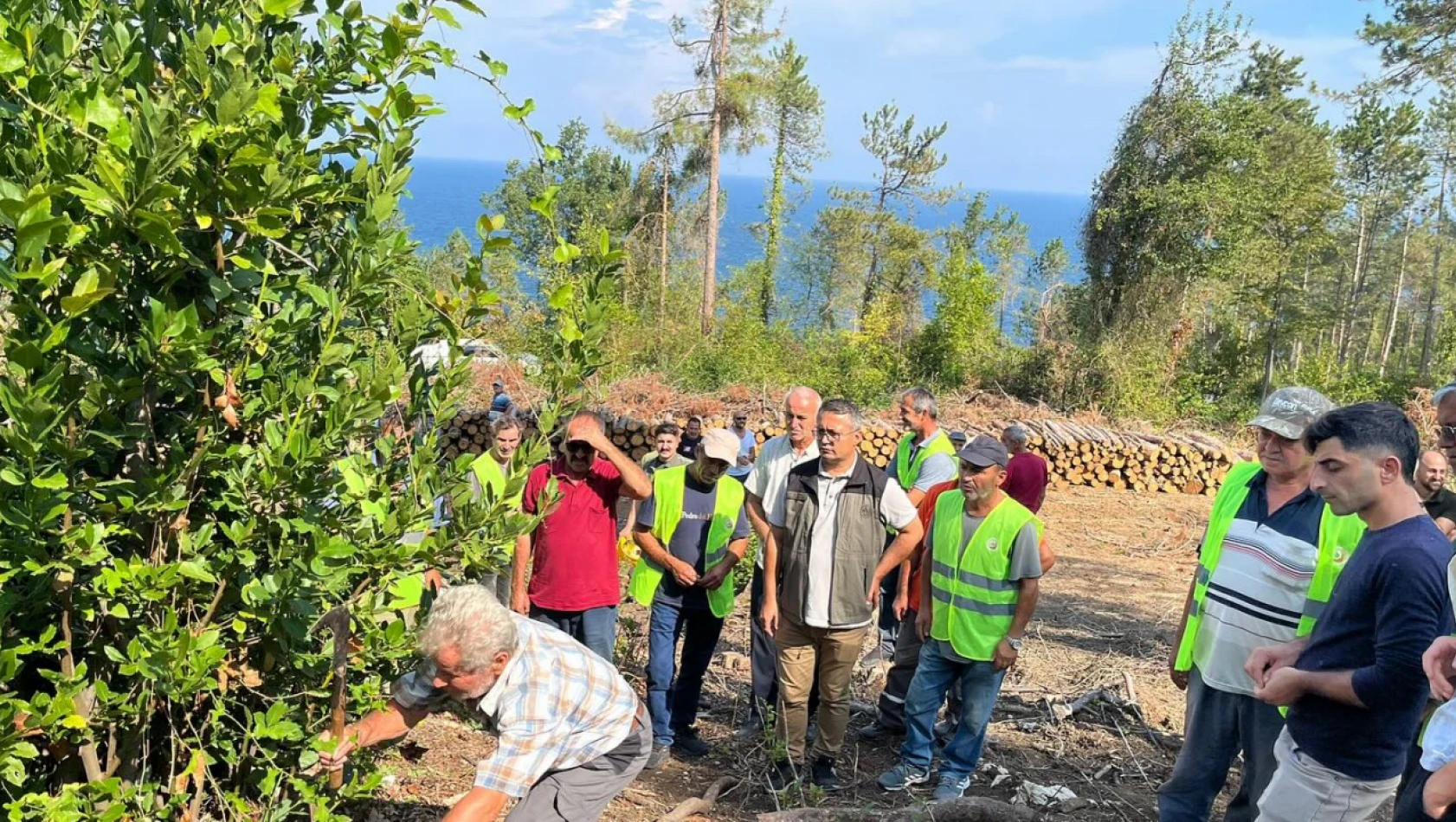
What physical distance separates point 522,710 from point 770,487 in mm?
2306

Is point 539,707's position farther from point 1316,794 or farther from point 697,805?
point 1316,794

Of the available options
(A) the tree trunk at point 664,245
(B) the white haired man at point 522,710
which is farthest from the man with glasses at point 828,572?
(A) the tree trunk at point 664,245

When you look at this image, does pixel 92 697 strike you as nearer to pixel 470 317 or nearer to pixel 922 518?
pixel 470 317

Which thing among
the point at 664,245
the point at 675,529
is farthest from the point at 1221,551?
the point at 664,245

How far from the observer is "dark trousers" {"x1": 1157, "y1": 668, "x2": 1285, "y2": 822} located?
11.0 feet

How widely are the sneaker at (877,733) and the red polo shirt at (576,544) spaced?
161cm

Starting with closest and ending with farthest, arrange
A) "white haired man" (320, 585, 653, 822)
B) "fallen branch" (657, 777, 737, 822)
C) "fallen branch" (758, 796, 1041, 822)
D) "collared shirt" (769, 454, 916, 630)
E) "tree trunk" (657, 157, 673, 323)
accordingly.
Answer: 1. "white haired man" (320, 585, 653, 822)
2. "fallen branch" (758, 796, 1041, 822)
3. "fallen branch" (657, 777, 737, 822)
4. "collared shirt" (769, 454, 916, 630)
5. "tree trunk" (657, 157, 673, 323)

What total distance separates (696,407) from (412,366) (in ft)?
40.1

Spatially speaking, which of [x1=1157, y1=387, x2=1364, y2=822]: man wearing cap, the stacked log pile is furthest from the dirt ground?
the stacked log pile

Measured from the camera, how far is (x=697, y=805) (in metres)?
4.25

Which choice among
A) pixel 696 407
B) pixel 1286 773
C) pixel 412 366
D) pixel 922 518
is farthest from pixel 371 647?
pixel 696 407

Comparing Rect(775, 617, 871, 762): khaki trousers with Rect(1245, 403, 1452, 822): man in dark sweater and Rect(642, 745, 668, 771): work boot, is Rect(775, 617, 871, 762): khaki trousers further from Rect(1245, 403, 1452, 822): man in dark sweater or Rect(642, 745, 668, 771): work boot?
Rect(1245, 403, 1452, 822): man in dark sweater

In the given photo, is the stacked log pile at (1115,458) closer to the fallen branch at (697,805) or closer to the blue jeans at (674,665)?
the blue jeans at (674,665)

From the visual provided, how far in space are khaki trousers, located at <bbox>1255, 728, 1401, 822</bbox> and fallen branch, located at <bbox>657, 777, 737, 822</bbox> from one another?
221 centimetres
